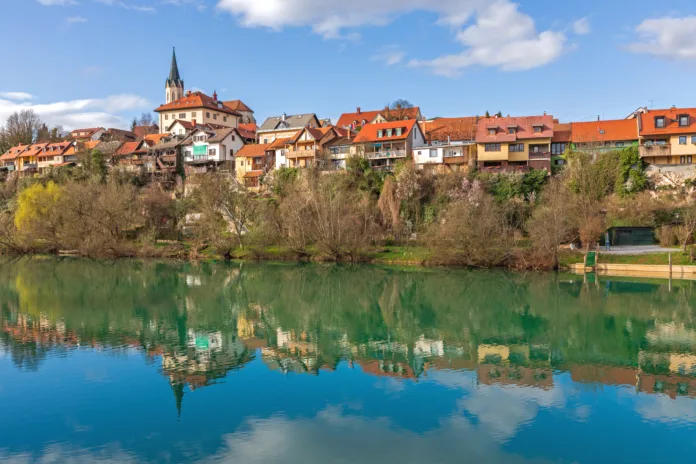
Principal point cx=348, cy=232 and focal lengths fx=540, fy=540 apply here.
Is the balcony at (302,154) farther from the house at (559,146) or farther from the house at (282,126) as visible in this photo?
the house at (559,146)

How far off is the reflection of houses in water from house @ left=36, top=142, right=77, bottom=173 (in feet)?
282

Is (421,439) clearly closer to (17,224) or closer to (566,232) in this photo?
(566,232)

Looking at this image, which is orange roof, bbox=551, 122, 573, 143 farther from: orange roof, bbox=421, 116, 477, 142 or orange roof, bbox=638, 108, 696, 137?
orange roof, bbox=421, 116, 477, 142

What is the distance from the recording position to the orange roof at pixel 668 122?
170 feet

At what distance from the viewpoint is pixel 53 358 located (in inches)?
750

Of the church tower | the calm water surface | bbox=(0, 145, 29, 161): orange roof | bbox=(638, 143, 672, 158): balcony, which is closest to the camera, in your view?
the calm water surface

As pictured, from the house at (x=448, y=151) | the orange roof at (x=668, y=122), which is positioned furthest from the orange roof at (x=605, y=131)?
the house at (x=448, y=151)

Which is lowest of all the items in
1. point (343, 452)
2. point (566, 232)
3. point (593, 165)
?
point (343, 452)

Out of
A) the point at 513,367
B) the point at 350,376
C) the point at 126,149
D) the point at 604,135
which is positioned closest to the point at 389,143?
the point at 604,135

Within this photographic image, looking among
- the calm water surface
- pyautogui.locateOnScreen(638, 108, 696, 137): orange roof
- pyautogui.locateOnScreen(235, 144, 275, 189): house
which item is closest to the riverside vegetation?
pyautogui.locateOnScreen(638, 108, 696, 137): orange roof

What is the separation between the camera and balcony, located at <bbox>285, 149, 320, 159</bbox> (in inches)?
2592

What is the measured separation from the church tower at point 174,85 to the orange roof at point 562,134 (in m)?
79.7

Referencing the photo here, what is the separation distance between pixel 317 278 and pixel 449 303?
1279 centimetres

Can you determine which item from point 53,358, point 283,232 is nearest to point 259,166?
point 283,232
